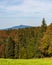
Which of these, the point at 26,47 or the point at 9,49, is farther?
the point at 9,49

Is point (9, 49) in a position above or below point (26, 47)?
below

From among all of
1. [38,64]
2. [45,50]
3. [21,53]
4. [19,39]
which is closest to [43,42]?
[45,50]

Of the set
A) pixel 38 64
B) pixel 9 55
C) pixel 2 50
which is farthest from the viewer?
pixel 2 50

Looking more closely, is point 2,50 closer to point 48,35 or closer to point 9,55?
point 9,55

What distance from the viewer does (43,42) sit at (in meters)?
79.8

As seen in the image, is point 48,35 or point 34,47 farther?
point 34,47

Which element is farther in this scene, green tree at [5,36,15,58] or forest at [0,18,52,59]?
green tree at [5,36,15,58]

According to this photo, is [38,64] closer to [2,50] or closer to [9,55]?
[9,55]

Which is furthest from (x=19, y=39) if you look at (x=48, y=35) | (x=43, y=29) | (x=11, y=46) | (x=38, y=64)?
(x=38, y=64)

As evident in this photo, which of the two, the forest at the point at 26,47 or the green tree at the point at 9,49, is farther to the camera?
the green tree at the point at 9,49

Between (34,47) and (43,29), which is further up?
(43,29)

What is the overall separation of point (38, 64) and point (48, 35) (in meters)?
56.9

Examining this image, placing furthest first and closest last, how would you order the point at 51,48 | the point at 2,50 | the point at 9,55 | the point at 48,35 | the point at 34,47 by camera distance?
the point at 2,50 < the point at 9,55 < the point at 34,47 < the point at 48,35 < the point at 51,48

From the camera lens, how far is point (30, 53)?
96.6 m
